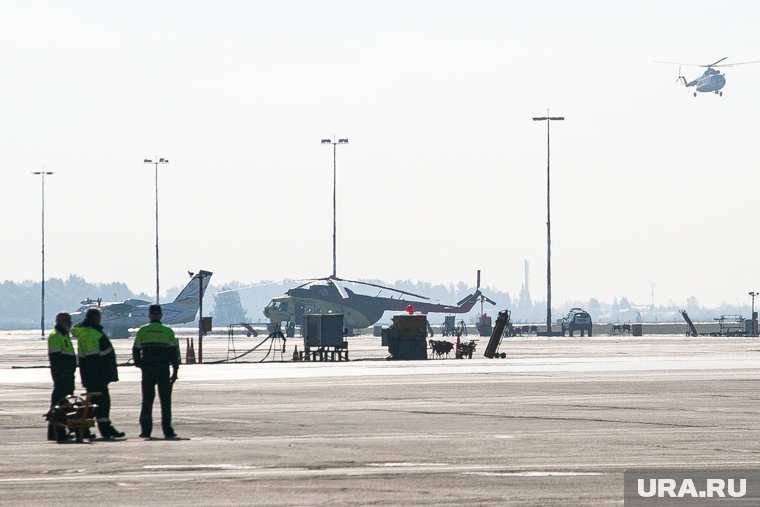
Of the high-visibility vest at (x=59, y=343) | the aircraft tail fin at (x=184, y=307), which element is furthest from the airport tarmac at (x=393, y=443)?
the aircraft tail fin at (x=184, y=307)

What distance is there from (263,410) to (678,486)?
1369 cm

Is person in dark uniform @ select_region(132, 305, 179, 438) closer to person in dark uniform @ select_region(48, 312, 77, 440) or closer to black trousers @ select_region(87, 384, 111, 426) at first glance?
black trousers @ select_region(87, 384, 111, 426)

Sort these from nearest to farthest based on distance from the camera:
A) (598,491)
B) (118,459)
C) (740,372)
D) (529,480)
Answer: (598,491), (529,480), (118,459), (740,372)

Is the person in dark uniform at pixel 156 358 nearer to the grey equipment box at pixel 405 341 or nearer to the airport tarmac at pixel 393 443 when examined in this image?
the airport tarmac at pixel 393 443

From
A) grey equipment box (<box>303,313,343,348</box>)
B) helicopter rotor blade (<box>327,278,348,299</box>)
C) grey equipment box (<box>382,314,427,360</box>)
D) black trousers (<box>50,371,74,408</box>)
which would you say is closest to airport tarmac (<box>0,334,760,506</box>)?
black trousers (<box>50,371,74,408</box>)

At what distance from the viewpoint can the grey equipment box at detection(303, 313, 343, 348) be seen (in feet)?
194

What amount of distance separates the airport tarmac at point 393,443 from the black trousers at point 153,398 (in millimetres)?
307

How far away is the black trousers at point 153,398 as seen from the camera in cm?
2178

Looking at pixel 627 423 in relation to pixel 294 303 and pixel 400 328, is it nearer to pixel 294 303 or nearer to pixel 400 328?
pixel 400 328

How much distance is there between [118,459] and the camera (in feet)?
59.9

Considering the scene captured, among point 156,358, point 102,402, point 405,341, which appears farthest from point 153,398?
point 405,341

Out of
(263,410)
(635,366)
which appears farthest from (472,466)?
(635,366)

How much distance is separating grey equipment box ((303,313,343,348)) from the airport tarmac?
67.4 ft

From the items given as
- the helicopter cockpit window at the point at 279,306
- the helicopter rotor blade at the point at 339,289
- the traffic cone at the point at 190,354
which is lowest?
the traffic cone at the point at 190,354
